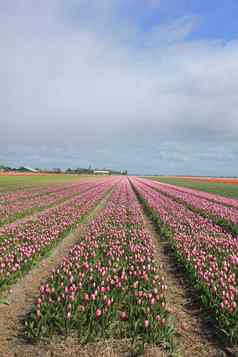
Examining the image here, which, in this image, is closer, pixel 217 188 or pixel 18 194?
pixel 18 194

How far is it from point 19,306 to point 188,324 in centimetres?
350

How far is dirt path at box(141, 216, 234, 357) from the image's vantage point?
429 cm

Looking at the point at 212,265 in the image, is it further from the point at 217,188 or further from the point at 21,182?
the point at 21,182

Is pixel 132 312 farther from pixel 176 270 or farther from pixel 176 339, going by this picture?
pixel 176 270

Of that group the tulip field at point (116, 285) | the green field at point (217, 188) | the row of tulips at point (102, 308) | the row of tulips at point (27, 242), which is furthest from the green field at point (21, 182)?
the row of tulips at point (102, 308)

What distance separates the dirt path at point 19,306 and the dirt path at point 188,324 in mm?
2359

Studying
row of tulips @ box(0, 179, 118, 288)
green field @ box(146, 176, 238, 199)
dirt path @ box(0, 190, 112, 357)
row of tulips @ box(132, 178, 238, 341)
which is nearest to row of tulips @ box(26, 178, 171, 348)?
dirt path @ box(0, 190, 112, 357)

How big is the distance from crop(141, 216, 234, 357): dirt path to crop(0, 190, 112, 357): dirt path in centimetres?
236

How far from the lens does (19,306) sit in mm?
5691

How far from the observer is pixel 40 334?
14.6 feet

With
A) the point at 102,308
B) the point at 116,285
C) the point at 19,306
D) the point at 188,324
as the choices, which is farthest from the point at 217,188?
the point at 19,306

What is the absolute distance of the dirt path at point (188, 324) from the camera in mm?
4285

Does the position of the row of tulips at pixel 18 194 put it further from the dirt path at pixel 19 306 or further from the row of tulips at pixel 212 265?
the row of tulips at pixel 212 265

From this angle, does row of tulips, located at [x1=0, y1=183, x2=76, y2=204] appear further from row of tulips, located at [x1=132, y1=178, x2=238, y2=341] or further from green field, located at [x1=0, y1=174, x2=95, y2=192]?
row of tulips, located at [x1=132, y1=178, x2=238, y2=341]
